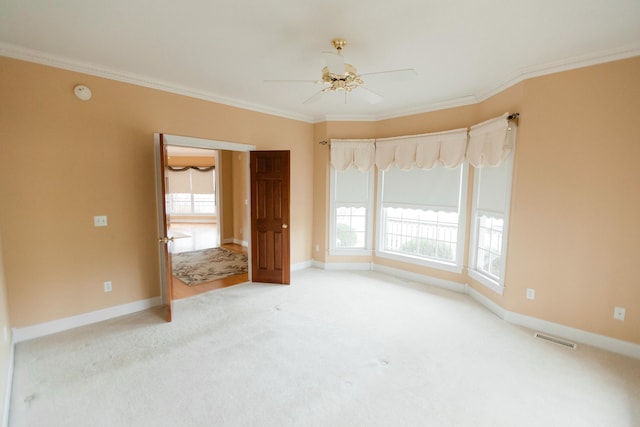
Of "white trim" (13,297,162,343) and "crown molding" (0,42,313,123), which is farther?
"white trim" (13,297,162,343)

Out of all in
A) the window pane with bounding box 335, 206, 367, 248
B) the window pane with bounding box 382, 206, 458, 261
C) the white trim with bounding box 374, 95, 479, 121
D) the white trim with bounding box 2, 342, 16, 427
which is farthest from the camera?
the window pane with bounding box 335, 206, 367, 248

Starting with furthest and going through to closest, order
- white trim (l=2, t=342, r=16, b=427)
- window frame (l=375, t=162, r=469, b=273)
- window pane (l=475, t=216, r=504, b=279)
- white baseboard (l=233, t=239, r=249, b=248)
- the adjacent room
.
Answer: white baseboard (l=233, t=239, r=249, b=248) → window frame (l=375, t=162, r=469, b=273) → window pane (l=475, t=216, r=504, b=279) → the adjacent room → white trim (l=2, t=342, r=16, b=427)

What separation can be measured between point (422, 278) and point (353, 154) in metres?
2.40

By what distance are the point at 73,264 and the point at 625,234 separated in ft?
18.2

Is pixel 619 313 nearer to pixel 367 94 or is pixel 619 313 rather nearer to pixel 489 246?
pixel 489 246

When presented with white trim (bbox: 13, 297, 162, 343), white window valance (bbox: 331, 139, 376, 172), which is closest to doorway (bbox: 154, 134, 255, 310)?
white trim (bbox: 13, 297, 162, 343)

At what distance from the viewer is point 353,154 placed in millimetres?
4883

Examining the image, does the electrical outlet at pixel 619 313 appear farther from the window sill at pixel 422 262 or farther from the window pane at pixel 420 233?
the window pane at pixel 420 233

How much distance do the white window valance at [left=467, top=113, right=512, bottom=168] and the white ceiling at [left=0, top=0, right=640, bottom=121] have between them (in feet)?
1.53

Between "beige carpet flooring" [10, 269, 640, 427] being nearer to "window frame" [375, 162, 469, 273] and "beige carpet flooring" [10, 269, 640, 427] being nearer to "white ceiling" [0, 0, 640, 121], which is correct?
"window frame" [375, 162, 469, 273]

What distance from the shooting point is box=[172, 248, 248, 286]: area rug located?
4703 millimetres

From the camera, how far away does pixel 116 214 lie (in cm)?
323

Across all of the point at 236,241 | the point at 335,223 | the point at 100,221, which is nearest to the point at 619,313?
the point at 335,223

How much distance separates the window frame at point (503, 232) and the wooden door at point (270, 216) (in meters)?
2.74
